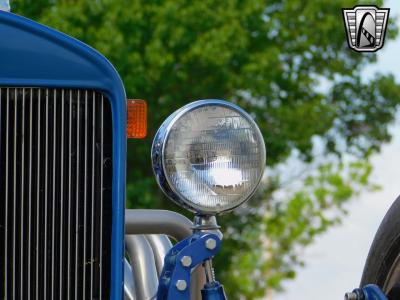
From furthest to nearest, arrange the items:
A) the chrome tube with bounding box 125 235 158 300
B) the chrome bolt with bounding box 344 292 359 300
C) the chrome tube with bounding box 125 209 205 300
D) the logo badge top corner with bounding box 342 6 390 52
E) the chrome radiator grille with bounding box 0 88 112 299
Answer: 1. the logo badge top corner with bounding box 342 6 390 52
2. the chrome tube with bounding box 125 235 158 300
3. the chrome tube with bounding box 125 209 205 300
4. the chrome bolt with bounding box 344 292 359 300
5. the chrome radiator grille with bounding box 0 88 112 299

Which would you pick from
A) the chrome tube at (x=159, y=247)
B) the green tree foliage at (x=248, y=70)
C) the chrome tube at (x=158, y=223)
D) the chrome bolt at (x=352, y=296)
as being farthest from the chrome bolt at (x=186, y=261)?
the green tree foliage at (x=248, y=70)

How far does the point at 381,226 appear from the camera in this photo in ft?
10.4

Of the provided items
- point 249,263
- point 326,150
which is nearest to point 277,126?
point 326,150

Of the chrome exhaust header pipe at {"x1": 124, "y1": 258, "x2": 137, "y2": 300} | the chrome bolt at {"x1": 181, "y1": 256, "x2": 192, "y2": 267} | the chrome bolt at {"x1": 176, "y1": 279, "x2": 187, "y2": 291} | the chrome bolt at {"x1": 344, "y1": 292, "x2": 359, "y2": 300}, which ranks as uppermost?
the chrome exhaust header pipe at {"x1": 124, "y1": 258, "x2": 137, "y2": 300}

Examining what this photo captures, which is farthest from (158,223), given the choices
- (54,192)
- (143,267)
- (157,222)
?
(54,192)

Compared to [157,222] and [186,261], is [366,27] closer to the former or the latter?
[157,222]

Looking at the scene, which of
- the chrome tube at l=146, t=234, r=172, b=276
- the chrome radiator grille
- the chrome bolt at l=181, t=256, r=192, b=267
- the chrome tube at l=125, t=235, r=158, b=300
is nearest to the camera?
the chrome radiator grille

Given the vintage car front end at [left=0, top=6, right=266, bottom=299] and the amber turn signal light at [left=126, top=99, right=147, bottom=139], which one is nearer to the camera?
the vintage car front end at [left=0, top=6, right=266, bottom=299]

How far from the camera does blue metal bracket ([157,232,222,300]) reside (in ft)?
8.54

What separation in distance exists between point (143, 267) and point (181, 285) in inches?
48.1

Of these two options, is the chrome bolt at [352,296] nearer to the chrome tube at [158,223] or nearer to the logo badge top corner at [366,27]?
the chrome tube at [158,223]

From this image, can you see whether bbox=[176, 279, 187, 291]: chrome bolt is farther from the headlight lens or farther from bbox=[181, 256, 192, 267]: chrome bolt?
the headlight lens

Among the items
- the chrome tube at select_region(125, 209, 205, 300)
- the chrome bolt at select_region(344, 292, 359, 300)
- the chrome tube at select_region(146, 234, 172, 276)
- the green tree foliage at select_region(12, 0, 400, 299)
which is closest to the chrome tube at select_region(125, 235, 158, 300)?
the chrome tube at select_region(146, 234, 172, 276)

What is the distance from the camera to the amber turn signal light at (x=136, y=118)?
269 centimetres
